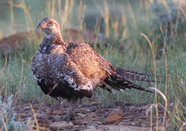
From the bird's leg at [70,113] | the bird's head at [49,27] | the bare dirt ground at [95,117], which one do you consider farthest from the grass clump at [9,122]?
the bird's head at [49,27]

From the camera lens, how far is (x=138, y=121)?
156 inches

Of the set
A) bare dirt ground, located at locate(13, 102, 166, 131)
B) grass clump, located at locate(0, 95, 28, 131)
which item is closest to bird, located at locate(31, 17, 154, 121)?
bare dirt ground, located at locate(13, 102, 166, 131)

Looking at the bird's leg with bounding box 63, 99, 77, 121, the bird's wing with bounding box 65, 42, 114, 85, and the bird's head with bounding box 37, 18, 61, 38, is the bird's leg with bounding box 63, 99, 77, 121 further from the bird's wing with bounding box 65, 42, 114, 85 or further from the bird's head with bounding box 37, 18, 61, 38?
the bird's head with bounding box 37, 18, 61, 38

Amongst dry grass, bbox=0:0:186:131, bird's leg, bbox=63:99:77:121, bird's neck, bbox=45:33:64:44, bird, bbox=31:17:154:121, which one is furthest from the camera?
bird's neck, bbox=45:33:64:44

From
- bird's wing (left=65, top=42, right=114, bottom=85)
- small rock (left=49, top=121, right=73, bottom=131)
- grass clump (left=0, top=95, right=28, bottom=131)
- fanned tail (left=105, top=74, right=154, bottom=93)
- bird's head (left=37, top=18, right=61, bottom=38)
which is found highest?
bird's head (left=37, top=18, right=61, bottom=38)

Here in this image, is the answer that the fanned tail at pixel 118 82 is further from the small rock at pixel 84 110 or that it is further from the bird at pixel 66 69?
the small rock at pixel 84 110

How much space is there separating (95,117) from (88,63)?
694 mm

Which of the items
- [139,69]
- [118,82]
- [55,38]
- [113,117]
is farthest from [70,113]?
[139,69]

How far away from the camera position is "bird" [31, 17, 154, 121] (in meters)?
3.98

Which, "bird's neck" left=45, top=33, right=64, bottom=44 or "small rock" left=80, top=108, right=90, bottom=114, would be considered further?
"small rock" left=80, top=108, right=90, bottom=114

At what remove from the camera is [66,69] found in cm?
398

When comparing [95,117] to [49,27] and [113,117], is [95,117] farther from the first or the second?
[49,27]

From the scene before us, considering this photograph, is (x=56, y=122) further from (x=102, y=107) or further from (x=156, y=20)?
(x=156, y=20)

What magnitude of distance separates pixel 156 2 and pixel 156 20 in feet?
2.97
